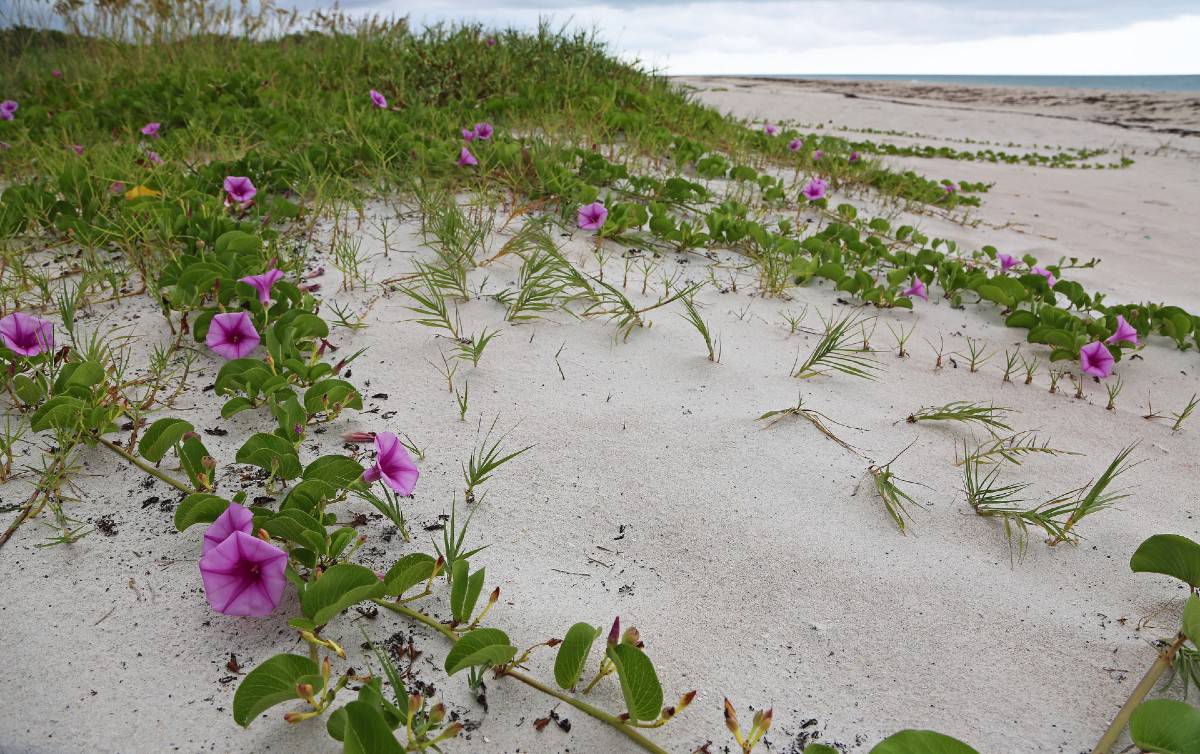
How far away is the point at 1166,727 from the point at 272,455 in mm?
1576

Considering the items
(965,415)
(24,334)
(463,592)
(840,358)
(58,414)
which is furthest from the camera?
(840,358)

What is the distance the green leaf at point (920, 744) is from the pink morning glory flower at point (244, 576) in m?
0.94

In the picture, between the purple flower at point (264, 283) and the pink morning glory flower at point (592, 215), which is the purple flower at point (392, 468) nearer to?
the purple flower at point (264, 283)

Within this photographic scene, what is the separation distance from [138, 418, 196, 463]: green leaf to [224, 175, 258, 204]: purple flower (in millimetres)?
1533

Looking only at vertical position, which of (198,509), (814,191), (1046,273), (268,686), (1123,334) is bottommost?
(268,686)

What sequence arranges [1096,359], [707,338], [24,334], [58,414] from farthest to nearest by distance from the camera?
[1096,359]
[707,338]
[24,334]
[58,414]

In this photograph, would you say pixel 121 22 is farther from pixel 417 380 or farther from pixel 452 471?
pixel 452 471

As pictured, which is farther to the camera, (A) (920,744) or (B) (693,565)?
(B) (693,565)

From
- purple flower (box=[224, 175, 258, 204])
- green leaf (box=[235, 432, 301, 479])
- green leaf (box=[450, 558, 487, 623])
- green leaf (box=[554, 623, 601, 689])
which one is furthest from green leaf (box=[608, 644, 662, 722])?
purple flower (box=[224, 175, 258, 204])

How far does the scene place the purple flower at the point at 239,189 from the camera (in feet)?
9.20

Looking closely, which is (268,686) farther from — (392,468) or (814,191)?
(814,191)

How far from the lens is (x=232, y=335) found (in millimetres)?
1967

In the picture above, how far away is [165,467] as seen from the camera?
161 cm

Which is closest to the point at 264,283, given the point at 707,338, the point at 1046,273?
the point at 707,338
